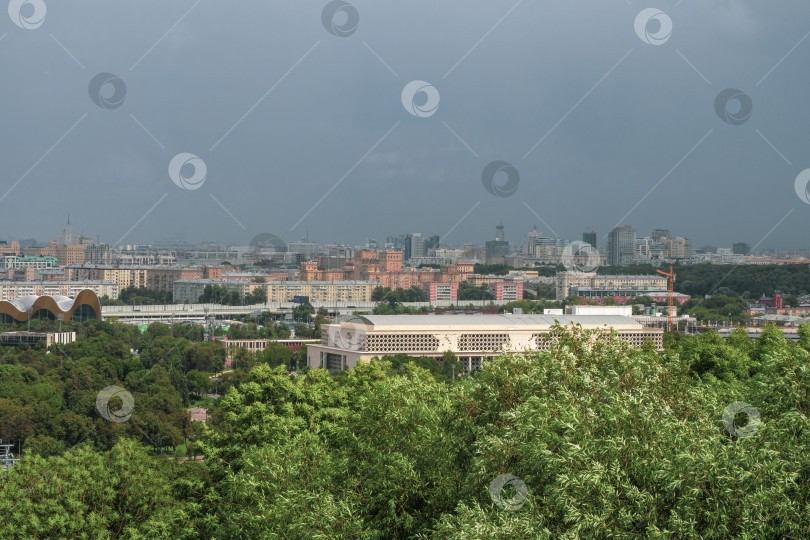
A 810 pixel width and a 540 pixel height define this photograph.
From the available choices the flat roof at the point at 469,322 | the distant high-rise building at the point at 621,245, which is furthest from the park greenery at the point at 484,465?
the distant high-rise building at the point at 621,245

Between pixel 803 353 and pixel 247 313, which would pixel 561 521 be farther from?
pixel 247 313

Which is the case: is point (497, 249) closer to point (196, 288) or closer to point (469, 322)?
point (196, 288)

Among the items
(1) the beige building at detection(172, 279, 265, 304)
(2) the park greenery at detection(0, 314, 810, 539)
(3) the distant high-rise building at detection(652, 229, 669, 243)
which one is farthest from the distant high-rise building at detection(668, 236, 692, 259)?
(2) the park greenery at detection(0, 314, 810, 539)

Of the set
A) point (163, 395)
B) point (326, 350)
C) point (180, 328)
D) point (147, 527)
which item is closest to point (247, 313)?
point (180, 328)

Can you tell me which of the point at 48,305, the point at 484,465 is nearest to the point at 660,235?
the point at 48,305

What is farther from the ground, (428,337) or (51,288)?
(51,288)

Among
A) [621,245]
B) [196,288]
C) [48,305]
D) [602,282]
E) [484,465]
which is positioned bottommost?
[484,465]

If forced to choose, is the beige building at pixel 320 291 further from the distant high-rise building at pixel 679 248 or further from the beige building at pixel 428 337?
the distant high-rise building at pixel 679 248
